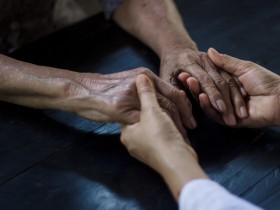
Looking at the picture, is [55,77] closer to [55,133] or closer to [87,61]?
[55,133]

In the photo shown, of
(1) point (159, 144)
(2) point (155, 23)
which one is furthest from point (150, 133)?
(2) point (155, 23)

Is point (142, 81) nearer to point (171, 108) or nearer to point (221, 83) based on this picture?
point (171, 108)

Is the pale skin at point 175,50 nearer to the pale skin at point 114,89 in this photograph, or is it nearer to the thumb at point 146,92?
the pale skin at point 114,89

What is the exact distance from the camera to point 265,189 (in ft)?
3.48

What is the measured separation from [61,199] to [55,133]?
0.23 metres

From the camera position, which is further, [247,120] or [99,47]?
[99,47]

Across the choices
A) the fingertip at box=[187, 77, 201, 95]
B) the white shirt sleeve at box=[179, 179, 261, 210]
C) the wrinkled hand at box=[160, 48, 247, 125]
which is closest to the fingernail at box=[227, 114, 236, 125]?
the wrinkled hand at box=[160, 48, 247, 125]

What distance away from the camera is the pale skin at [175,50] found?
1.20 metres

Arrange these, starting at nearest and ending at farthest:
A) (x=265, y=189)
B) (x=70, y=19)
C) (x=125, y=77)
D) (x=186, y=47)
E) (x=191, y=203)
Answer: (x=191, y=203) → (x=265, y=189) → (x=125, y=77) → (x=186, y=47) → (x=70, y=19)

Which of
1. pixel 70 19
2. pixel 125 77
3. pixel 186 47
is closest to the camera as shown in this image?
pixel 125 77

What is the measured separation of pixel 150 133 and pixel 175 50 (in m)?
0.45

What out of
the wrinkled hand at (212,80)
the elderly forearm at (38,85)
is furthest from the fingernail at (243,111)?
the elderly forearm at (38,85)

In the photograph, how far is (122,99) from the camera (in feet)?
3.66

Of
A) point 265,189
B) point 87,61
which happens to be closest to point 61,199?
point 265,189
